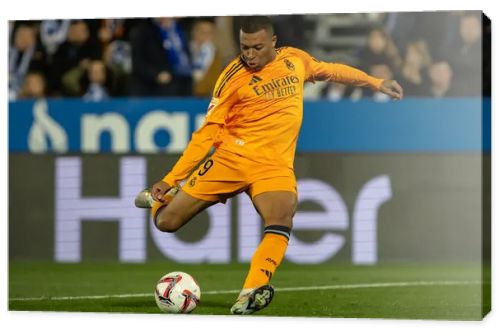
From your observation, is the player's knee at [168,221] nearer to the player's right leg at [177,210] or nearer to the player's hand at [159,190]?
the player's right leg at [177,210]

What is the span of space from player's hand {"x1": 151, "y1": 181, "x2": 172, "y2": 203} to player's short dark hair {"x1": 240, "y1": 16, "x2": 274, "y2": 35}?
1235mm

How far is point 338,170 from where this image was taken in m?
10.6

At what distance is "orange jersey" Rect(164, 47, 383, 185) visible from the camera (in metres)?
9.26

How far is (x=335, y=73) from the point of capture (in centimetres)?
963

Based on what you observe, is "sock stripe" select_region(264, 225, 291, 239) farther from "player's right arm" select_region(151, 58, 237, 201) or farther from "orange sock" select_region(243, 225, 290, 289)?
"player's right arm" select_region(151, 58, 237, 201)

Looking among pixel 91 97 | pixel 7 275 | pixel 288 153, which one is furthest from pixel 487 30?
pixel 7 275

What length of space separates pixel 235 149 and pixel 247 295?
1012mm

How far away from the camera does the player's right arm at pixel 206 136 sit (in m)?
9.33

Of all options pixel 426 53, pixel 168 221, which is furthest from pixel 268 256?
pixel 426 53

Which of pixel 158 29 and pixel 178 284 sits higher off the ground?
pixel 158 29

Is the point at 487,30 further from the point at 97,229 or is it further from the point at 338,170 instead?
the point at 97,229

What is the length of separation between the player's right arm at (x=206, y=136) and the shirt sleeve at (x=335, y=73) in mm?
550

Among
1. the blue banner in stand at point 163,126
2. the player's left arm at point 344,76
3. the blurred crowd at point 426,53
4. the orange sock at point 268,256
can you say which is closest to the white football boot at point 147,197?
the blue banner in stand at point 163,126

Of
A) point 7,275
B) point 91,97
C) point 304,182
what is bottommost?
point 7,275
